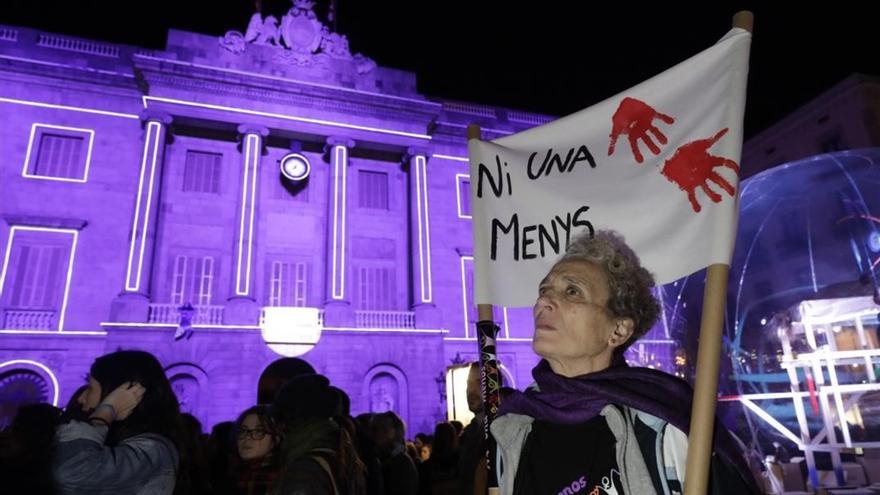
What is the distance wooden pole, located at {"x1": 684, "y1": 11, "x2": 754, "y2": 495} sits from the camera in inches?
60.9

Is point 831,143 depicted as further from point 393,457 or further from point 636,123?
point 636,123

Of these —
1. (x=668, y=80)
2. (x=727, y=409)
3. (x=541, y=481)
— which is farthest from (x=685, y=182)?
(x=727, y=409)

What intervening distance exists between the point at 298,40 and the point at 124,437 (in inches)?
887

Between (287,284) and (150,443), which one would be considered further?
(287,284)

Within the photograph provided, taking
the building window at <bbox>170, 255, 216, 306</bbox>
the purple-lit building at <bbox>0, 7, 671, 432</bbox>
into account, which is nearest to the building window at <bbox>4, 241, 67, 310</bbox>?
the purple-lit building at <bbox>0, 7, 671, 432</bbox>

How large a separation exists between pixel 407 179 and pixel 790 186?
1713 cm

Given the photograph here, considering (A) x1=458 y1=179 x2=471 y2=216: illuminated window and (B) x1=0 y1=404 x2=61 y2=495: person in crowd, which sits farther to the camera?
(A) x1=458 y1=179 x2=471 y2=216: illuminated window

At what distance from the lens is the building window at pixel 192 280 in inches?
747

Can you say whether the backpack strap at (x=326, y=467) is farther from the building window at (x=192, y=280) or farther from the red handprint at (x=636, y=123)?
the building window at (x=192, y=280)

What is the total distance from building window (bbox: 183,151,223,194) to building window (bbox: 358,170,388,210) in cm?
583

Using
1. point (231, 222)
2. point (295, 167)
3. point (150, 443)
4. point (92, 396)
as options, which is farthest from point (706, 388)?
point (295, 167)

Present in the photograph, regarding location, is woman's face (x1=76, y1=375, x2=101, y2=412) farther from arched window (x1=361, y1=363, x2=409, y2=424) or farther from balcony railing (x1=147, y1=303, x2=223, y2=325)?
arched window (x1=361, y1=363, x2=409, y2=424)

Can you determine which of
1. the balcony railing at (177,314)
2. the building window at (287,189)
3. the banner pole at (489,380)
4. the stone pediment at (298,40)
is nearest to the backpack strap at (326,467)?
the banner pole at (489,380)

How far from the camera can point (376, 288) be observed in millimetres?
21531
